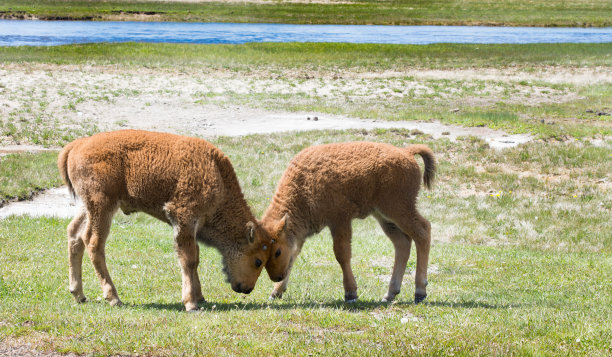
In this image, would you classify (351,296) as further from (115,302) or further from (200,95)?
(200,95)

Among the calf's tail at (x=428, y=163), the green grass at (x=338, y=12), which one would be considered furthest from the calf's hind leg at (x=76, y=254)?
the green grass at (x=338, y=12)

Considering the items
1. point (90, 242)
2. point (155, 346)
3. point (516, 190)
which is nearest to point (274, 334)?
point (155, 346)

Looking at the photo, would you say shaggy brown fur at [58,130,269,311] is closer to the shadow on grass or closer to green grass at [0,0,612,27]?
the shadow on grass

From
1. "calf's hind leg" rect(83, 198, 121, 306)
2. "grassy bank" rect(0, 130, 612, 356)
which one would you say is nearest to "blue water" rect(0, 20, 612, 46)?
"grassy bank" rect(0, 130, 612, 356)

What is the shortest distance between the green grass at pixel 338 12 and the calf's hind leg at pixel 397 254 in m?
86.7

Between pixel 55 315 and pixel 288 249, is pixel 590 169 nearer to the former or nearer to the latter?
pixel 288 249

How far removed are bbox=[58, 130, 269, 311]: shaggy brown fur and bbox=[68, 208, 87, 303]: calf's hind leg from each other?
1cm

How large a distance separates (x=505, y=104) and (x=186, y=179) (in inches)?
1115

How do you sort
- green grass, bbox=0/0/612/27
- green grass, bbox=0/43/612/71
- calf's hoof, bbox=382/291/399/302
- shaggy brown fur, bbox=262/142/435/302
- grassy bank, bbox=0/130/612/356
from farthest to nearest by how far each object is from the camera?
green grass, bbox=0/0/612/27
green grass, bbox=0/43/612/71
calf's hoof, bbox=382/291/399/302
shaggy brown fur, bbox=262/142/435/302
grassy bank, bbox=0/130/612/356

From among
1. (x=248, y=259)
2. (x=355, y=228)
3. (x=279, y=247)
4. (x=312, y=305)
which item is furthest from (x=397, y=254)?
(x=355, y=228)

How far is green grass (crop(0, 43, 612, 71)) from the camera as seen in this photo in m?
44.8

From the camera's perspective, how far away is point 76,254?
8922mm

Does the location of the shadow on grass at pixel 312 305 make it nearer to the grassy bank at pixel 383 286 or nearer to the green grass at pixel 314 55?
the grassy bank at pixel 383 286

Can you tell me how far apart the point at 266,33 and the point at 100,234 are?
69.2 m
